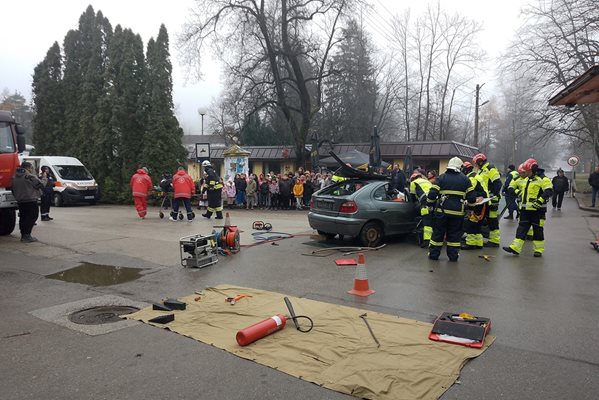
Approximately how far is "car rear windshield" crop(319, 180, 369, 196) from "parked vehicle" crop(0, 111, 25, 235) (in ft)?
23.9

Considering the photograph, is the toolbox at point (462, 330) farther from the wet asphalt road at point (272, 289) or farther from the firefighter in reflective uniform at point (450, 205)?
the firefighter in reflective uniform at point (450, 205)

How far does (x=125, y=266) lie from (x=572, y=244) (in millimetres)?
9770

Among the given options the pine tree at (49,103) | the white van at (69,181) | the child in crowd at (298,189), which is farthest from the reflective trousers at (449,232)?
the pine tree at (49,103)

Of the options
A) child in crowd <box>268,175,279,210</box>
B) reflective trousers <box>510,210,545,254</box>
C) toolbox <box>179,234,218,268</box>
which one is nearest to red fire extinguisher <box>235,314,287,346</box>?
toolbox <box>179,234,218,268</box>

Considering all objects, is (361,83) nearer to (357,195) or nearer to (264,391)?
(357,195)

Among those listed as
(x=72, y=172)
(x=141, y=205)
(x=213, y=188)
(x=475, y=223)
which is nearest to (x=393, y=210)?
(x=475, y=223)

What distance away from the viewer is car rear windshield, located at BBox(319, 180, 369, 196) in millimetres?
9875

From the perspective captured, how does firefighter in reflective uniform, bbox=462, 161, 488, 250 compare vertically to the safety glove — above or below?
below

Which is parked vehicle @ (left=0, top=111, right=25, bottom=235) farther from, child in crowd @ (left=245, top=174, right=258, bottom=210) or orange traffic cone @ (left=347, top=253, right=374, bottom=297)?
child in crowd @ (left=245, top=174, right=258, bottom=210)

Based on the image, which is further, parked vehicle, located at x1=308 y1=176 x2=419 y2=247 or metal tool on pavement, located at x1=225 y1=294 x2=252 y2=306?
parked vehicle, located at x1=308 y1=176 x2=419 y2=247

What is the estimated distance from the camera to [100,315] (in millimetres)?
5375

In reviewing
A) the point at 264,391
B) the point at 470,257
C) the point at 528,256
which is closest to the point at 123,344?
the point at 264,391

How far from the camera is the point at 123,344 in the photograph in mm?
4422

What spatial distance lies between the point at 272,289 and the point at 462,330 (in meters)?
2.85
